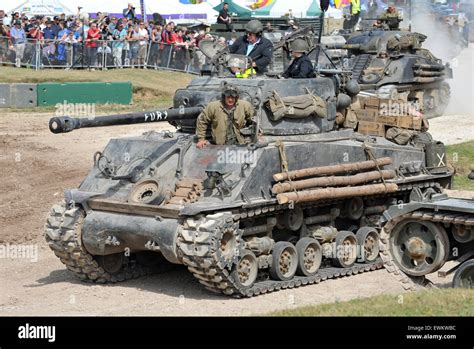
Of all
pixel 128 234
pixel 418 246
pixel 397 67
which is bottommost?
pixel 128 234

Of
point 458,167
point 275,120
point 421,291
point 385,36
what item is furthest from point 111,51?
point 421,291

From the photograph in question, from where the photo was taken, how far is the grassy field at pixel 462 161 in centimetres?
2394

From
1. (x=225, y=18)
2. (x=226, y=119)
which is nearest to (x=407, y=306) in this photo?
(x=226, y=119)

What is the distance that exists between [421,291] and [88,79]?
2091cm

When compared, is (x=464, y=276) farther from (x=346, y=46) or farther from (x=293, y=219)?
(x=346, y=46)

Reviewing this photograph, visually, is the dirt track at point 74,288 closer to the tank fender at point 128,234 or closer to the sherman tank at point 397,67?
the tank fender at point 128,234

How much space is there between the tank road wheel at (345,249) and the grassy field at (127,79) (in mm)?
14522

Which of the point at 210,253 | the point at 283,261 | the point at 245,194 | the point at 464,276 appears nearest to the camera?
the point at 464,276

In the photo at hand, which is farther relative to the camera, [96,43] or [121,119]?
[96,43]

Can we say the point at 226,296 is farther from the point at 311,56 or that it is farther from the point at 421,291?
the point at 311,56

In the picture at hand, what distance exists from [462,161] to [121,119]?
1267 cm

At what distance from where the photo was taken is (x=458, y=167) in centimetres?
2536

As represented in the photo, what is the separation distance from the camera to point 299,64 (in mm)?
17797
